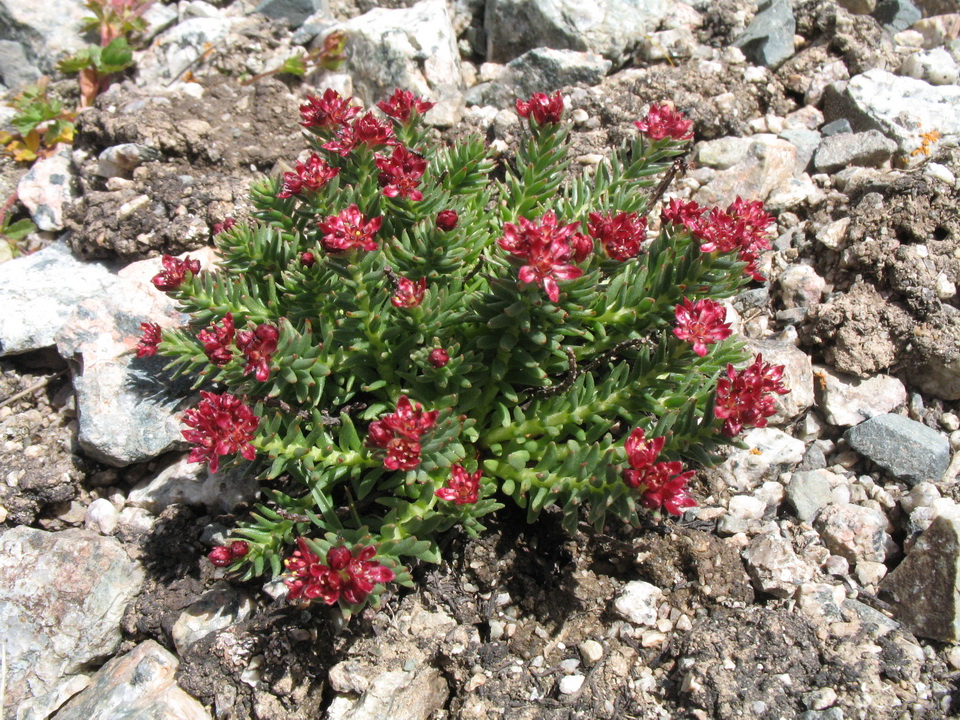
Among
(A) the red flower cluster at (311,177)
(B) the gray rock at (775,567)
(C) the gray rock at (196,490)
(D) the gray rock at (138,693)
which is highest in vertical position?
(A) the red flower cluster at (311,177)

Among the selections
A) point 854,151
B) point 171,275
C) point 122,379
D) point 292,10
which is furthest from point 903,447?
point 292,10

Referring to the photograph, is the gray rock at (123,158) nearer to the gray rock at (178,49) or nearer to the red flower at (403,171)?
the gray rock at (178,49)

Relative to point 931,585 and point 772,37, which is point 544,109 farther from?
point 772,37

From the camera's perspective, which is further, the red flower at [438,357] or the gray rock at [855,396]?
the gray rock at [855,396]

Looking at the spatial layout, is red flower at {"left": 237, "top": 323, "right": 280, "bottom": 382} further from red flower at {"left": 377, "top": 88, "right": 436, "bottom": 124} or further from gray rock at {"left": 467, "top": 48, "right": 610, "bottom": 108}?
gray rock at {"left": 467, "top": 48, "right": 610, "bottom": 108}

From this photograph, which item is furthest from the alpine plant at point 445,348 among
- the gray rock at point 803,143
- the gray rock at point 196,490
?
the gray rock at point 803,143

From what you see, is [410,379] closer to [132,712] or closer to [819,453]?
[132,712]

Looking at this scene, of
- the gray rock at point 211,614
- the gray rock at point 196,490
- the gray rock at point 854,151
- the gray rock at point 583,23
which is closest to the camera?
the gray rock at point 211,614

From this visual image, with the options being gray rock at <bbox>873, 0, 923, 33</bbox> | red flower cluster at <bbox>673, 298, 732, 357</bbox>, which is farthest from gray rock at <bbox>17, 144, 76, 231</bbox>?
gray rock at <bbox>873, 0, 923, 33</bbox>
